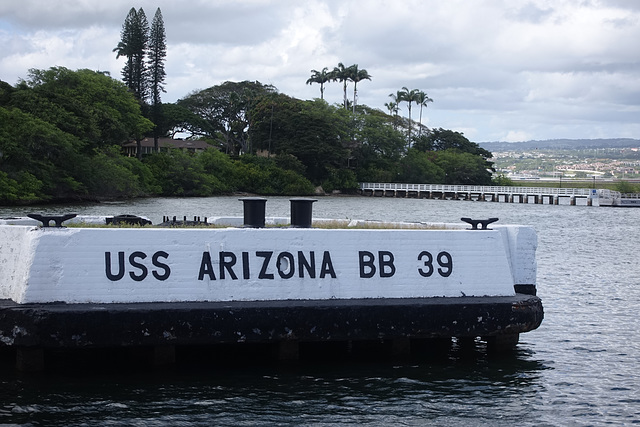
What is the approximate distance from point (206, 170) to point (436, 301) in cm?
9445

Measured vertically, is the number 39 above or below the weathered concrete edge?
above

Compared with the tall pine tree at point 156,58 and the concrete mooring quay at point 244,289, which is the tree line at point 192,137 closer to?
the tall pine tree at point 156,58

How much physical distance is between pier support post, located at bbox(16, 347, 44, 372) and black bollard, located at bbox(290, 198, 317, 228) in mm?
4929

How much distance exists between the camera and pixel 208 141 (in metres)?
126

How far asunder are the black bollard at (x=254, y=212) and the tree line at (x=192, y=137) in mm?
50006

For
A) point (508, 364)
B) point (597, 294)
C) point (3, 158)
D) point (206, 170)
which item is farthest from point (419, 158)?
point (508, 364)

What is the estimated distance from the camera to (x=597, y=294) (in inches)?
990

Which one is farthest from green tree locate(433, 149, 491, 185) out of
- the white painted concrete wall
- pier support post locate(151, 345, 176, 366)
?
pier support post locate(151, 345, 176, 366)

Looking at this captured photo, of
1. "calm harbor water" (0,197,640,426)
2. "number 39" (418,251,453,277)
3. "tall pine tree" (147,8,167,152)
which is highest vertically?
"tall pine tree" (147,8,167,152)

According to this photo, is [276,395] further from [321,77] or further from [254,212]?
[321,77]

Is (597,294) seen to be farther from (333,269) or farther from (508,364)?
(333,269)

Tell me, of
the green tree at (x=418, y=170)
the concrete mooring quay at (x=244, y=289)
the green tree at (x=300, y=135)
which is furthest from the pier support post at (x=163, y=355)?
the green tree at (x=418, y=170)

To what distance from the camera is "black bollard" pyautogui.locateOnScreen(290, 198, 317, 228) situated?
14484 millimetres

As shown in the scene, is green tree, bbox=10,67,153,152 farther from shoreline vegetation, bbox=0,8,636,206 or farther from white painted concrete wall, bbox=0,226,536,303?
white painted concrete wall, bbox=0,226,536,303
